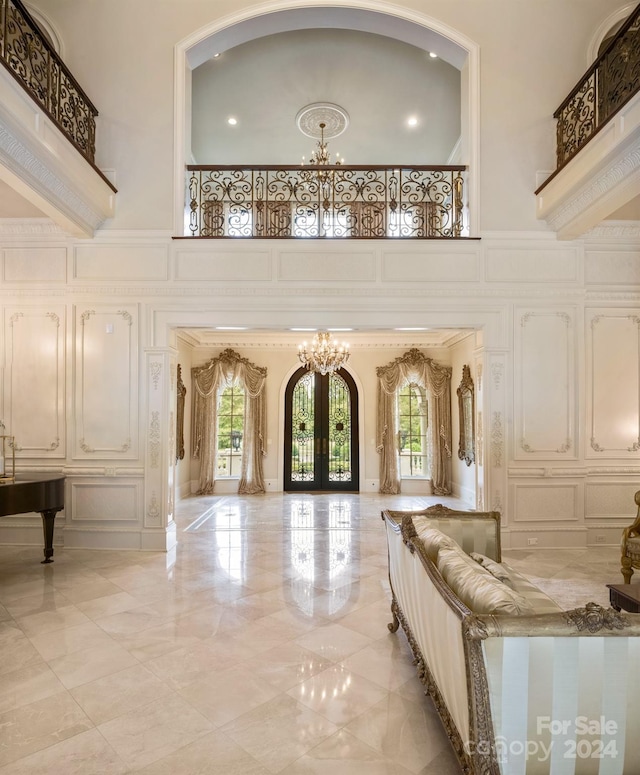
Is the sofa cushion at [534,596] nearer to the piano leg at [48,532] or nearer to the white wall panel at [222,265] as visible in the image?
the white wall panel at [222,265]

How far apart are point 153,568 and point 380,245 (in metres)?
4.49

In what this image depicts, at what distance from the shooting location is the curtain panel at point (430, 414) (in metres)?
10.1

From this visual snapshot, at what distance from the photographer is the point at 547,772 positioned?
178cm

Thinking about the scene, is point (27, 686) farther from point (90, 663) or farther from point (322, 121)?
point (322, 121)

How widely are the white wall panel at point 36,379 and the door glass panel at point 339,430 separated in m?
5.71

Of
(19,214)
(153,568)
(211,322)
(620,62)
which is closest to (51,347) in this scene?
(19,214)

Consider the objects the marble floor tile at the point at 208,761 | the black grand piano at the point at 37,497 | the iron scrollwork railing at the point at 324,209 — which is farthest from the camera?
the iron scrollwork railing at the point at 324,209

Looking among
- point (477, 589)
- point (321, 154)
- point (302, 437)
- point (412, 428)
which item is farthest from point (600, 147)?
point (302, 437)

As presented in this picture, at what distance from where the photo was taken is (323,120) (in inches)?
317

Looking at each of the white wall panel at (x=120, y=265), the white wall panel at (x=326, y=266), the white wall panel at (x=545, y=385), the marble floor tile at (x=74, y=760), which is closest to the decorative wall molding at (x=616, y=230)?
the white wall panel at (x=545, y=385)

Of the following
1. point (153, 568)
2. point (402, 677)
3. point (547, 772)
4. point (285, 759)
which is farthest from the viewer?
point (153, 568)

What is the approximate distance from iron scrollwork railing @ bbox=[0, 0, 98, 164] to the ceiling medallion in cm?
338

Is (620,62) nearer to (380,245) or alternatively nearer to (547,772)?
(380,245)

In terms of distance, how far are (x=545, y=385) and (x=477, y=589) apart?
444 centimetres
